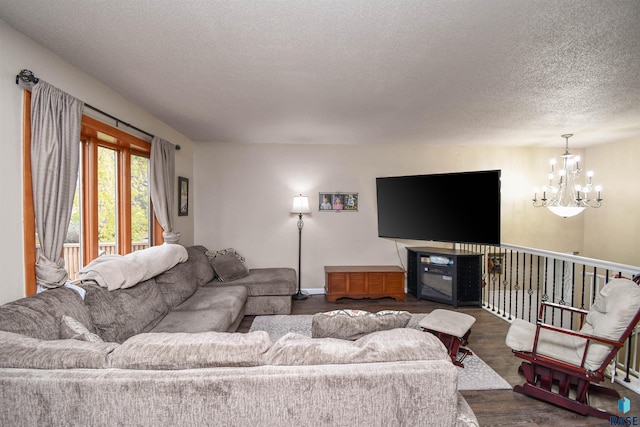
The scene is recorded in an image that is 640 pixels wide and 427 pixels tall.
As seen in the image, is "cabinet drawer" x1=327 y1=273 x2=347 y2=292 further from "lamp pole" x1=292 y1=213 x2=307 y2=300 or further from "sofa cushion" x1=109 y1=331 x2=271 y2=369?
"sofa cushion" x1=109 y1=331 x2=271 y2=369

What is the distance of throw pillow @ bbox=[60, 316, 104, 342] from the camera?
61.6 inches

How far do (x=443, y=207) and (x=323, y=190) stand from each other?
1998mm

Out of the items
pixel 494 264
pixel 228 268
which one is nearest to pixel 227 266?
pixel 228 268

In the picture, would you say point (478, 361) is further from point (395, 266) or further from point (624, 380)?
point (395, 266)

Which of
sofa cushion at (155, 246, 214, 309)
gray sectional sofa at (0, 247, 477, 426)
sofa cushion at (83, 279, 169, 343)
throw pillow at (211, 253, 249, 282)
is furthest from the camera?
throw pillow at (211, 253, 249, 282)

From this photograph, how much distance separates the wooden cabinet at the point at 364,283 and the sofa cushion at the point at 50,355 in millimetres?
3538

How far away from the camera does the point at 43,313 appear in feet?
5.51

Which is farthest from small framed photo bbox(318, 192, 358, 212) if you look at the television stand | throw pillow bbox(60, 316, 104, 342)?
throw pillow bbox(60, 316, 104, 342)

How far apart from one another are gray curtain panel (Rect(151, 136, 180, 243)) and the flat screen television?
3.05 meters

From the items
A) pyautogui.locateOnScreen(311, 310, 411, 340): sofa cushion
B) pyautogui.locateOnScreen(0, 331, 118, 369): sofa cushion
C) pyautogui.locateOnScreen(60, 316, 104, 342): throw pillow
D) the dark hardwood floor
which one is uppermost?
pyautogui.locateOnScreen(0, 331, 118, 369): sofa cushion

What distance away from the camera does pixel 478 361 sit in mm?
2775

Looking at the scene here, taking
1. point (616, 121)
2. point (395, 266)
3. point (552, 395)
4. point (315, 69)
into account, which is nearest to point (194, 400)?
point (315, 69)

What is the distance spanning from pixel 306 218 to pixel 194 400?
3.95m

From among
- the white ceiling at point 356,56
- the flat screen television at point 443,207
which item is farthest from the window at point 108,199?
the flat screen television at point 443,207
